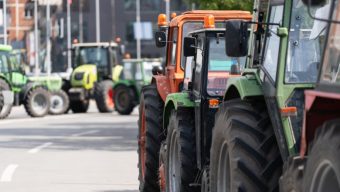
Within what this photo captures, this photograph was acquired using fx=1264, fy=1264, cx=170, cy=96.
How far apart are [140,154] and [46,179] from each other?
334 centimetres

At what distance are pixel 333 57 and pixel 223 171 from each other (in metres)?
2.47

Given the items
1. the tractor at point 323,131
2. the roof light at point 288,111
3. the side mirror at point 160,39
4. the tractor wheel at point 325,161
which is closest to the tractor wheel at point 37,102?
the side mirror at point 160,39

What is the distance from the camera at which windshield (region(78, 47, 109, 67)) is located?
160 feet

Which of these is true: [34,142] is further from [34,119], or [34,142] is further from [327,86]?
[327,86]

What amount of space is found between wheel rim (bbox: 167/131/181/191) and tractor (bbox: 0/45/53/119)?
29075 mm

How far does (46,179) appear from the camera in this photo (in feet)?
59.5

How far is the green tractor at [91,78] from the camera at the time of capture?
4625 centimetres

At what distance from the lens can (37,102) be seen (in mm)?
43625

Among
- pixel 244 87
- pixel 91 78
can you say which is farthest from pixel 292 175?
pixel 91 78

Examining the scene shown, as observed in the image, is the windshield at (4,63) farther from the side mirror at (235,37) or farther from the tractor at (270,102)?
the side mirror at (235,37)

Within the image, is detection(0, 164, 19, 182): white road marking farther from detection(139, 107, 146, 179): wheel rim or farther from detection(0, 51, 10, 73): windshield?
detection(0, 51, 10, 73): windshield

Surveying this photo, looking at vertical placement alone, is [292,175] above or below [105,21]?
above

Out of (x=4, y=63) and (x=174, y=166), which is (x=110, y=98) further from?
(x=174, y=166)

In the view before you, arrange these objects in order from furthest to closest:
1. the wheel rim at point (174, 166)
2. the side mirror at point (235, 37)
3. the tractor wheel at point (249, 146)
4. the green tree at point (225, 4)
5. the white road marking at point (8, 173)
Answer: the green tree at point (225, 4), the white road marking at point (8, 173), the wheel rim at point (174, 166), the side mirror at point (235, 37), the tractor wheel at point (249, 146)
